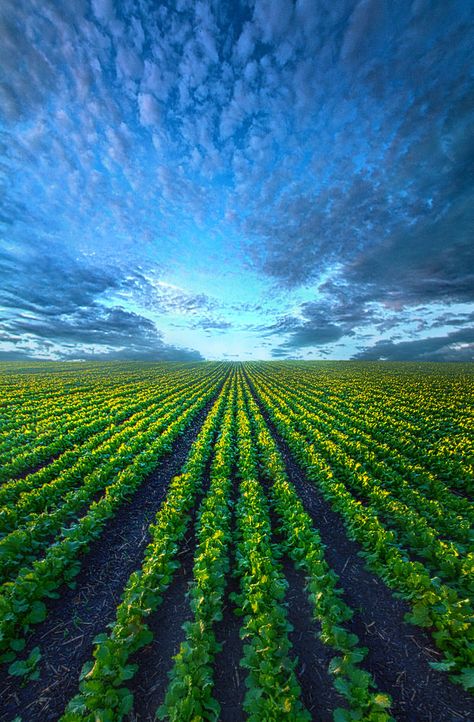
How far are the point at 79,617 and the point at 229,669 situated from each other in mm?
3091

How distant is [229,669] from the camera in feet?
14.4

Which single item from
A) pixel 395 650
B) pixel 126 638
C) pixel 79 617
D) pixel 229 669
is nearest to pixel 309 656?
pixel 229 669

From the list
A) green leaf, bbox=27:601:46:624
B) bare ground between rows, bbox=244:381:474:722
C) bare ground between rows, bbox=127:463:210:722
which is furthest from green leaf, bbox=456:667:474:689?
green leaf, bbox=27:601:46:624

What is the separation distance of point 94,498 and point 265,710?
26.3 feet

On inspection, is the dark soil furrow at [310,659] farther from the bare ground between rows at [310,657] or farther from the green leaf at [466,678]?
the green leaf at [466,678]

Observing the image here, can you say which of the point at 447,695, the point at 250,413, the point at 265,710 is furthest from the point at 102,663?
the point at 250,413

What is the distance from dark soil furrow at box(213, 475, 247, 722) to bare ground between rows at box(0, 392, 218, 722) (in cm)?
220

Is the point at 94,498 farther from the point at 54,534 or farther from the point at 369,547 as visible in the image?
the point at 369,547

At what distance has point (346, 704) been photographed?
4.00 metres

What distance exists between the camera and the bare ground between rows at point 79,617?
3.89 metres

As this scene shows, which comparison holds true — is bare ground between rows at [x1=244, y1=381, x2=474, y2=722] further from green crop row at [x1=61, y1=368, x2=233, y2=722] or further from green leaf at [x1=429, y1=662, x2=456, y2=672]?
green crop row at [x1=61, y1=368, x2=233, y2=722]

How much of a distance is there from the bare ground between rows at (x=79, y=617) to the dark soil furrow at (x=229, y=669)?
2.20 m

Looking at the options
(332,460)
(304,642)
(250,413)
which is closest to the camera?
(304,642)

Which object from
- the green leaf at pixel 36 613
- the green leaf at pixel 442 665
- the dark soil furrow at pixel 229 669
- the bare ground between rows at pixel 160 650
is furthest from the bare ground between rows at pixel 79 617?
the green leaf at pixel 442 665
